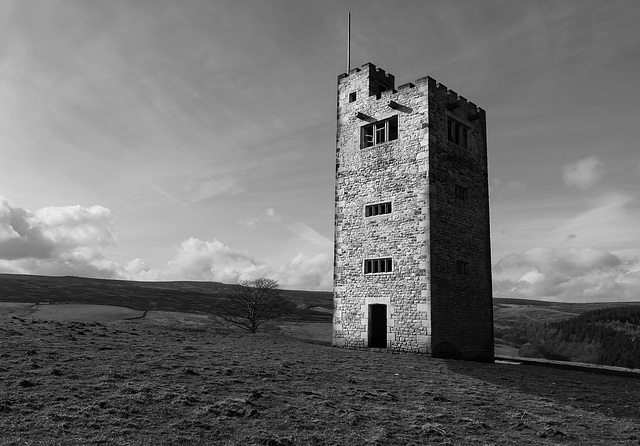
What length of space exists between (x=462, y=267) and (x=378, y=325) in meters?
6.24

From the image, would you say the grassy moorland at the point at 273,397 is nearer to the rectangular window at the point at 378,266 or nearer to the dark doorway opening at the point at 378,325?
the dark doorway opening at the point at 378,325

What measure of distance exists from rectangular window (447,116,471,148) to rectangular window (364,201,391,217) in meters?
5.90

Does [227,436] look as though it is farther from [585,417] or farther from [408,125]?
[408,125]

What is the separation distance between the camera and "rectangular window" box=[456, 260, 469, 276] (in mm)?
28911

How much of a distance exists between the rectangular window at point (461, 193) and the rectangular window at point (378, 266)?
5955 mm

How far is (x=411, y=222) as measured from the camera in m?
27.6

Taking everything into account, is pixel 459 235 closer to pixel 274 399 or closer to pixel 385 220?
pixel 385 220

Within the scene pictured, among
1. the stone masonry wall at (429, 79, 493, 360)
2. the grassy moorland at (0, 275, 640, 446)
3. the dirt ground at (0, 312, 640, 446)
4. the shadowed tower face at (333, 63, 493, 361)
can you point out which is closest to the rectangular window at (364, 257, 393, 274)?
the shadowed tower face at (333, 63, 493, 361)

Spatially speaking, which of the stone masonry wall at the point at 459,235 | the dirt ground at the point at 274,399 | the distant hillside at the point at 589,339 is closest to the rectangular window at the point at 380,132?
the stone masonry wall at the point at 459,235

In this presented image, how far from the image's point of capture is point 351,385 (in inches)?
641

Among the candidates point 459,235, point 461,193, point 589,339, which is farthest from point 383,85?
point 589,339

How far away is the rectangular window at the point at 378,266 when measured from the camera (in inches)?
1114

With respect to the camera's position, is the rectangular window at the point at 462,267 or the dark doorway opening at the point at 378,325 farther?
the dark doorway opening at the point at 378,325

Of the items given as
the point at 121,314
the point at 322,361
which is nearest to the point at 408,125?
the point at 322,361
